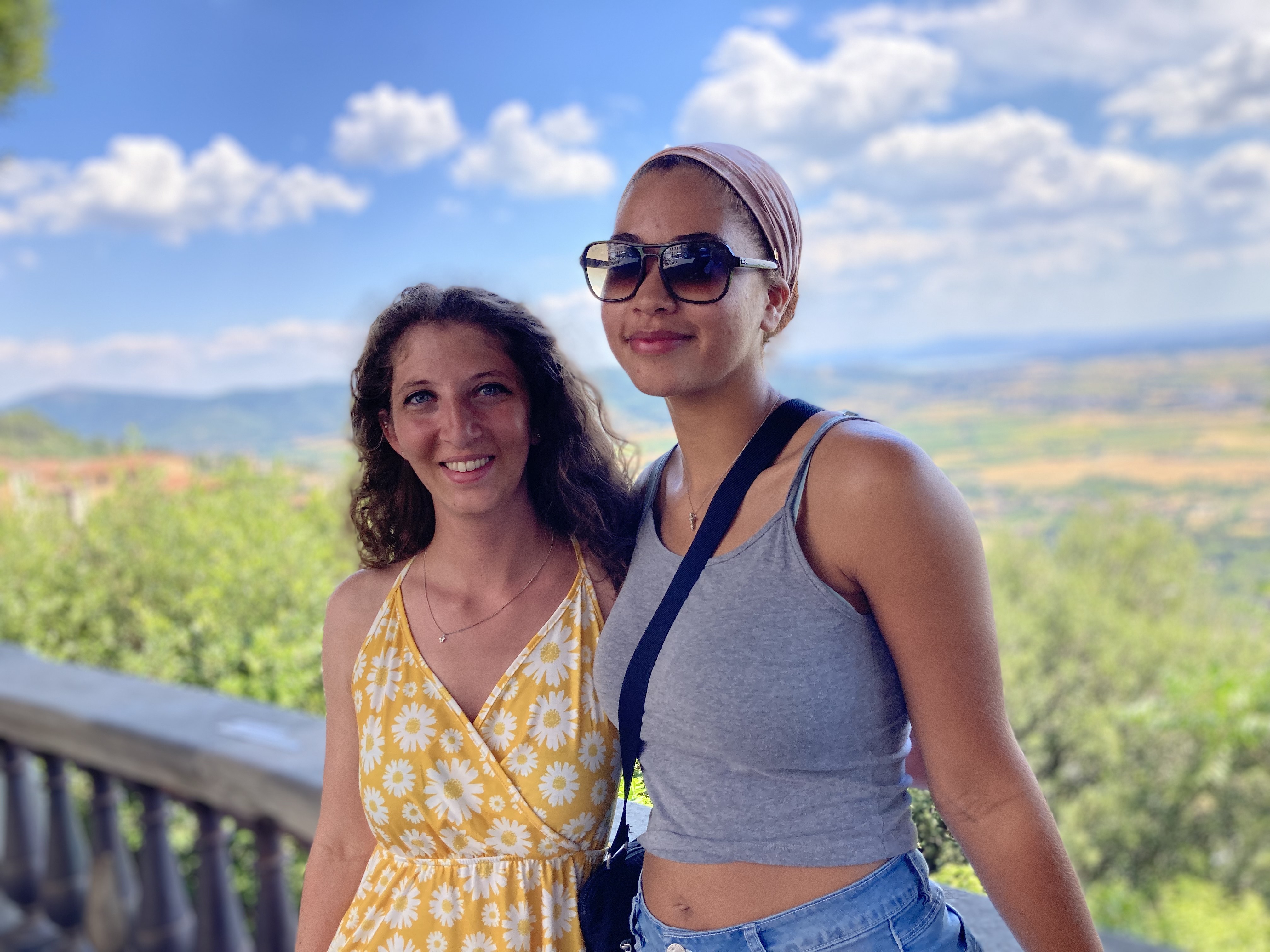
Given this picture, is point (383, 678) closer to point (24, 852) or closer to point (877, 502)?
point (877, 502)

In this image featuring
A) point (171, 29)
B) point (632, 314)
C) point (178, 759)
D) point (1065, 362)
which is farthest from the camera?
point (1065, 362)

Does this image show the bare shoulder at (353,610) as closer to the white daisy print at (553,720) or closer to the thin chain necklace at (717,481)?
the white daisy print at (553,720)

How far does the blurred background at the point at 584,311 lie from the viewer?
3160 millimetres

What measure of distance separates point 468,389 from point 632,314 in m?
0.34

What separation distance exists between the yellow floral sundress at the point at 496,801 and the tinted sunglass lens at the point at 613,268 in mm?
417

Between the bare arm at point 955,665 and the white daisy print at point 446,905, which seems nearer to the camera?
the bare arm at point 955,665

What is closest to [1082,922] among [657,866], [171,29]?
[657,866]

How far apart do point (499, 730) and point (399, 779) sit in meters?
0.14

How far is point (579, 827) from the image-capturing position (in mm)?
1221

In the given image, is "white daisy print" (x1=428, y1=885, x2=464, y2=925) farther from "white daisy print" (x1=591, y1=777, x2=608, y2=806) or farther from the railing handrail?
the railing handrail

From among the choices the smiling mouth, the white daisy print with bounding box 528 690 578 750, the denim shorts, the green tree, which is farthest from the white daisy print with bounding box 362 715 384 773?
the green tree

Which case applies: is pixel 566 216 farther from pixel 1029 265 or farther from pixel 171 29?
pixel 1029 265

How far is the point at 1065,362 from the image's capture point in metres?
7.18

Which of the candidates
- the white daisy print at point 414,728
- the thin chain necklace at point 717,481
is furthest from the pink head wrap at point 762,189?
the white daisy print at point 414,728
